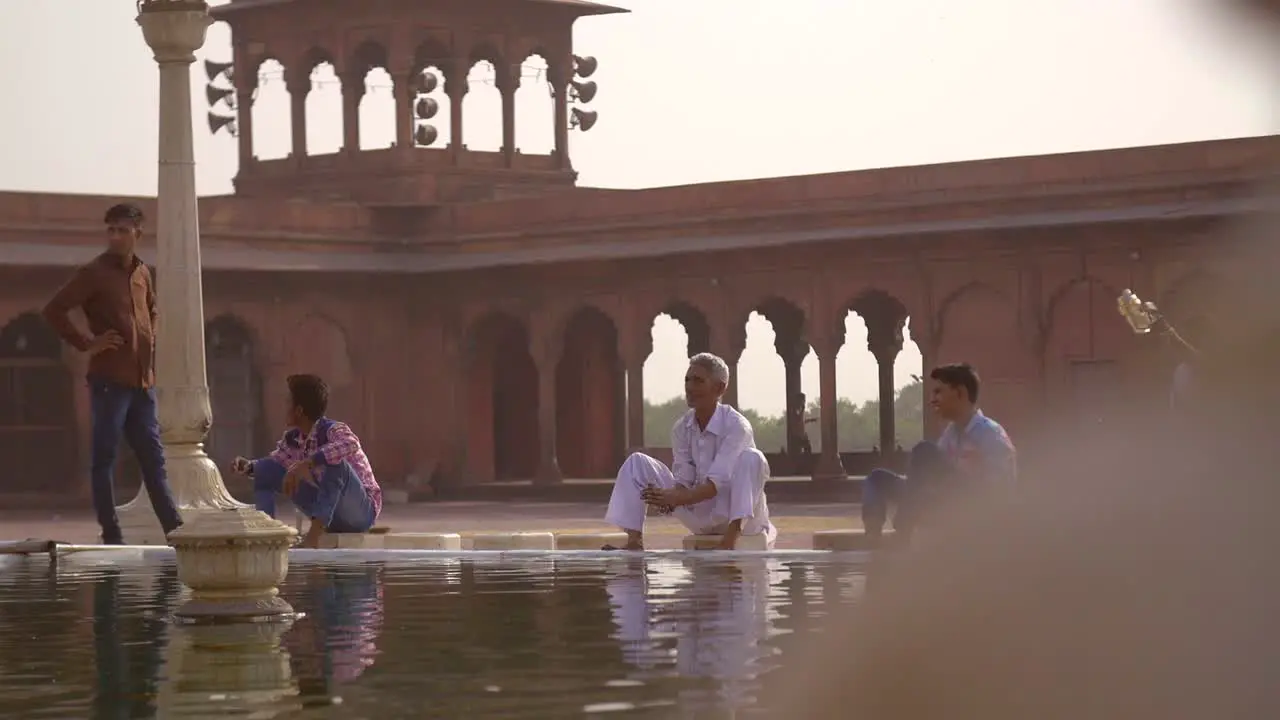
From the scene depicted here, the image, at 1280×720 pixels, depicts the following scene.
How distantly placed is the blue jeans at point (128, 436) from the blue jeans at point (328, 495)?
0.61 metres

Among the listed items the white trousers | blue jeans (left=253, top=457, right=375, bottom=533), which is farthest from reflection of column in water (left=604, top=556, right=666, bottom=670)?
blue jeans (left=253, top=457, right=375, bottom=533)

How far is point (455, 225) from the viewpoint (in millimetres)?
25688

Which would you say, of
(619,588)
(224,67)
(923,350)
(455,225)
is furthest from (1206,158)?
(619,588)

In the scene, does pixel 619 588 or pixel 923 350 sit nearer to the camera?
pixel 619 588

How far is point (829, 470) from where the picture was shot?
74.9ft

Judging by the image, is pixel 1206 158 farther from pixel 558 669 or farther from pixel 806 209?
pixel 558 669

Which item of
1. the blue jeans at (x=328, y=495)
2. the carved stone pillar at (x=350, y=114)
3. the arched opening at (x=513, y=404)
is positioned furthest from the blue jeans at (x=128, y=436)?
the carved stone pillar at (x=350, y=114)

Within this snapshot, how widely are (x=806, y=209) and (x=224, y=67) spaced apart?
27.1ft

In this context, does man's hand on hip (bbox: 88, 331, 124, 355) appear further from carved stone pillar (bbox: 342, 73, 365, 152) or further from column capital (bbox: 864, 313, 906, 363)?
carved stone pillar (bbox: 342, 73, 365, 152)

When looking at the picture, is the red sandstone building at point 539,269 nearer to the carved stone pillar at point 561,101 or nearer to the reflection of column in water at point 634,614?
the carved stone pillar at point 561,101

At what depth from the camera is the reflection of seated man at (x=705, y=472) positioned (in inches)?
340

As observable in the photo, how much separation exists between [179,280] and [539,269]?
1358 cm

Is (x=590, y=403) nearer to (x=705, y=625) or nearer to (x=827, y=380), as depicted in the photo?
(x=827, y=380)

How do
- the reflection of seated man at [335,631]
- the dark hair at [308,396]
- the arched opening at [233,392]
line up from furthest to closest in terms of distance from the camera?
the arched opening at [233,392], the dark hair at [308,396], the reflection of seated man at [335,631]
